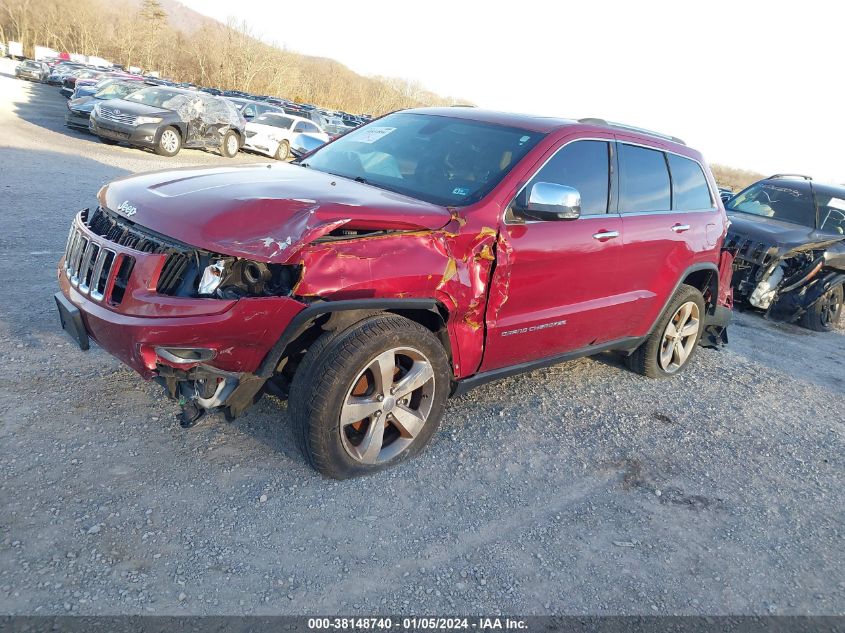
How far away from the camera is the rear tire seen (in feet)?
17.3

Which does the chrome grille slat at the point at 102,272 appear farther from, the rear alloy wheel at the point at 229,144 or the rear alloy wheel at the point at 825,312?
the rear alloy wheel at the point at 229,144

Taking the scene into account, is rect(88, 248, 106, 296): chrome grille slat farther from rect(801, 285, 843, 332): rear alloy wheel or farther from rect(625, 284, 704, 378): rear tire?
rect(801, 285, 843, 332): rear alloy wheel

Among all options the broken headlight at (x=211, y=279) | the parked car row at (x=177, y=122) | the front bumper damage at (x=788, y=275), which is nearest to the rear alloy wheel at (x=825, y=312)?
the front bumper damage at (x=788, y=275)

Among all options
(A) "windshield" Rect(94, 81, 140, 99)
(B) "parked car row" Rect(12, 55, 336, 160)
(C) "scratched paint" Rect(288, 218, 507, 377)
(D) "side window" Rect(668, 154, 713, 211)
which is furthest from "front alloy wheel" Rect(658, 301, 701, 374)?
(A) "windshield" Rect(94, 81, 140, 99)

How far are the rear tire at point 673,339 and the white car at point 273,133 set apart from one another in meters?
16.1

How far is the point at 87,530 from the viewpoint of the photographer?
8.79ft

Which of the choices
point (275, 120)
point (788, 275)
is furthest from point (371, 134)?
point (275, 120)

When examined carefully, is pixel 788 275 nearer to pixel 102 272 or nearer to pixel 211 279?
pixel 211 279

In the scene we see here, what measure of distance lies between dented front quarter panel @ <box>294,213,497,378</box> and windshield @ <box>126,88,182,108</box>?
14.9 m

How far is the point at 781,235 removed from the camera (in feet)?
26.9

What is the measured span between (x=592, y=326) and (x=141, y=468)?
293cm

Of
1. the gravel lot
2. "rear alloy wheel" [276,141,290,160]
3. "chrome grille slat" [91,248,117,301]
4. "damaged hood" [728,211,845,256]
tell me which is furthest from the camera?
"rear alloy wheel" [276,141,290,160]

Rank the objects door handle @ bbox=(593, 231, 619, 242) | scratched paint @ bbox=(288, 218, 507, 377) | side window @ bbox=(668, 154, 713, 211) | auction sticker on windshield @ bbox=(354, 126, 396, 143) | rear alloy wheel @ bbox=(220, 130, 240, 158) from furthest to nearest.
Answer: rear alloy wheel @ bbox=(220, 130, 240, 158) → side window @ bbox=(668, 154, 713, 211) → auction sticker on windshield @ bbox=(354, 126, 396, 143) → door handle @ bbox=(593, 231, 619, 242) → scratched paint @ bbox=(288, 218, 507, 377)

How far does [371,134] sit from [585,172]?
1510 mm
